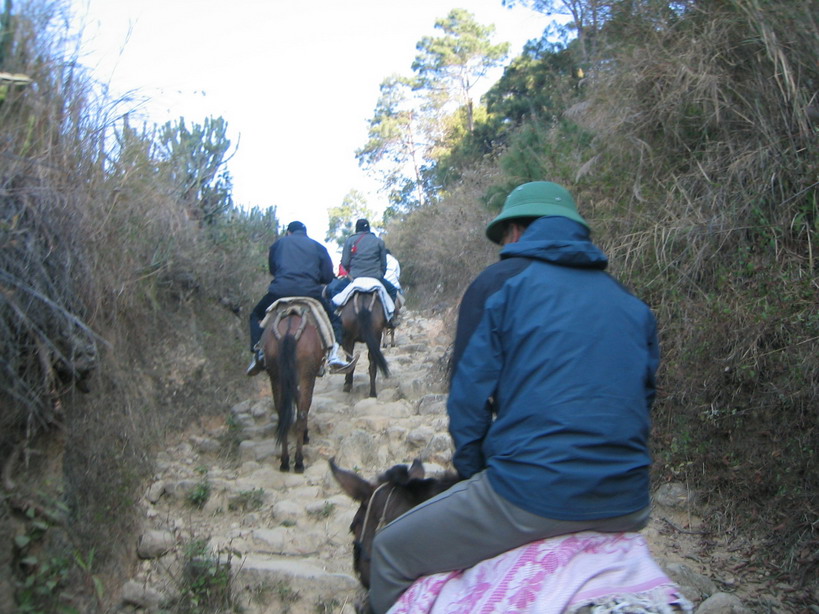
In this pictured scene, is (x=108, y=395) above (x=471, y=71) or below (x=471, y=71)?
below

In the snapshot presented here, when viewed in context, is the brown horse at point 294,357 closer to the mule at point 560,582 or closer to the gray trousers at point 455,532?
the gray trousers at point 455,532

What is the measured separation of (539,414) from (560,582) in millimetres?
499

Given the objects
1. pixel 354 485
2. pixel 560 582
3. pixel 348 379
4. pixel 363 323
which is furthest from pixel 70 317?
pixel 348 379

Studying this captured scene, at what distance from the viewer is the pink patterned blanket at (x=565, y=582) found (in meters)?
2.28

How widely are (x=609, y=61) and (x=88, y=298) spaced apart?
6072mm

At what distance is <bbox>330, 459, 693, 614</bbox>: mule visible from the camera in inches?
90.0

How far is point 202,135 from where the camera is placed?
1168cm

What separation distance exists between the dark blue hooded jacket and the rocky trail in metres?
2.75

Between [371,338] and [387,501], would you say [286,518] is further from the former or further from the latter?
[371,338]

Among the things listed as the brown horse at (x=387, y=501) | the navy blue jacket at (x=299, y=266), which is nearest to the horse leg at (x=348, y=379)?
the navy blue jacket at (x=299, y=266)

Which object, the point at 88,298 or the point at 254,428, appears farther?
the point at 254,428

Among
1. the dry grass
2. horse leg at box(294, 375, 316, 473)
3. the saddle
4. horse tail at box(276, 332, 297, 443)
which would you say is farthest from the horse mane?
the saddle

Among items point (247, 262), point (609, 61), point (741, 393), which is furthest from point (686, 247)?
point (247, 262)

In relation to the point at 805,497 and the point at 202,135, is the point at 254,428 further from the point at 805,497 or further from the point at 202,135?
the point at 805,497
